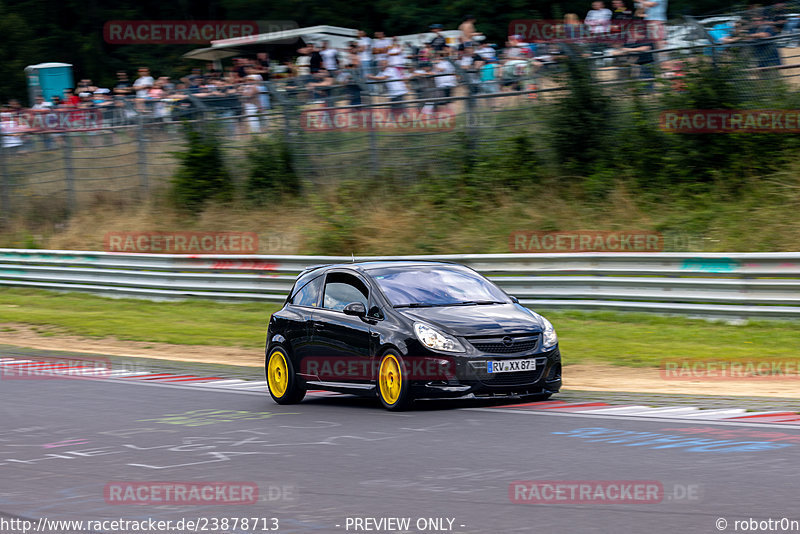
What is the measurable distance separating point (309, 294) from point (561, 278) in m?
6.67

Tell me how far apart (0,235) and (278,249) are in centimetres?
1061

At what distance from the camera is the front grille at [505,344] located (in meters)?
10.3

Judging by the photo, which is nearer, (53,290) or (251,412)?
(251,412)

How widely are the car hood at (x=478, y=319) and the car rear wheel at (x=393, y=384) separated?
47cm

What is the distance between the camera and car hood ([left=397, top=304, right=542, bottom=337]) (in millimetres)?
10406

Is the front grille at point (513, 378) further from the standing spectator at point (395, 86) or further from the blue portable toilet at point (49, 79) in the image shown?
the blue portable toilet at point (49, 79)

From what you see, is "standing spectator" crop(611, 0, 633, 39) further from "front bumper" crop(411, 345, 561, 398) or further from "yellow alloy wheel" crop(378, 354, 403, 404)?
"yellow alloy wheel" crop(378, 354, 403, 404)

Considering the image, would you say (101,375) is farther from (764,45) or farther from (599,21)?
(764,45)

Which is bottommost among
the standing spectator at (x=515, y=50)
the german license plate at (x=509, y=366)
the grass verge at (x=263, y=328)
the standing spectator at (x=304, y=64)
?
the grass verge at (x=263, y=328)

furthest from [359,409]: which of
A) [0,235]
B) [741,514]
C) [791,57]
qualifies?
[0,235]

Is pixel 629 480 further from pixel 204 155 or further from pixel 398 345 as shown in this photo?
pixel 204 155

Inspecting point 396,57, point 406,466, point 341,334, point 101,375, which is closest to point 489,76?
point 396,57

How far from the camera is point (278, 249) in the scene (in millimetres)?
24812

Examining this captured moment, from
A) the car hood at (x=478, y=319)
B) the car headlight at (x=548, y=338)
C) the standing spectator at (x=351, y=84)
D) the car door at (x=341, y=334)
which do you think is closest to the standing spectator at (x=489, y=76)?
the standing spectator at (x=351, y=84)
